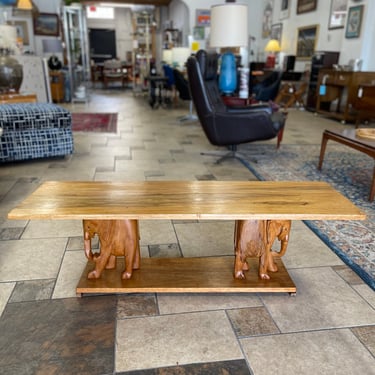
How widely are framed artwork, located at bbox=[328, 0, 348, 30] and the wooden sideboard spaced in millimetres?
923

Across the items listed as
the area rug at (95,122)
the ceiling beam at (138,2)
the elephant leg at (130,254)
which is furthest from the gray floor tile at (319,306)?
the ceiling beam at (138,2)

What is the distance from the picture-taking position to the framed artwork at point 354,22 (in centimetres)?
596

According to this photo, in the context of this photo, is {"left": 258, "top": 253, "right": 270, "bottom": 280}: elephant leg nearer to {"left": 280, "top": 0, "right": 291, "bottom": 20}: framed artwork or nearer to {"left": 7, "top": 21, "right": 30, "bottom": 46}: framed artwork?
{"left": 280, "top": 0, "right": 291, "bottom": 20}: framed artwork

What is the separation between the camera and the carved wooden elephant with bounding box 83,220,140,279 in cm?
155

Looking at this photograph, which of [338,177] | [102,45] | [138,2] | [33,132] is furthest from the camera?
[102,45]

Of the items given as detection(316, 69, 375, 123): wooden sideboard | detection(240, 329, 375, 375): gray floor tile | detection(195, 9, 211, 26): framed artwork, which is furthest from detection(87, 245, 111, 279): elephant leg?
detection(195, 9, 211, 26): framed artwork

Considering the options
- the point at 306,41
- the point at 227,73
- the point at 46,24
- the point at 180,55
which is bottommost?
the point at 227,73

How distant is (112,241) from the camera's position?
5.20 ft

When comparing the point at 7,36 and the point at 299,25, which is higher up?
the point at 299,25

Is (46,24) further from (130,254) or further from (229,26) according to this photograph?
(130,254)

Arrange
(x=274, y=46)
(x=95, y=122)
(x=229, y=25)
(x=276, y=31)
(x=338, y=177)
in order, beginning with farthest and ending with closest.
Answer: (x=276, y=31)
(x=274, y=46)
(x=95, y=122)
(x=229, y=25)
(x=338, y=177)

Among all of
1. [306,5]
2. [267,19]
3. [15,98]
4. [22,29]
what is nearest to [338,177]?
[15,98]

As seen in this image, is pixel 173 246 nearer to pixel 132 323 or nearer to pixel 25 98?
pixel 132 323

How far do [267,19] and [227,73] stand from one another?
6.31m
